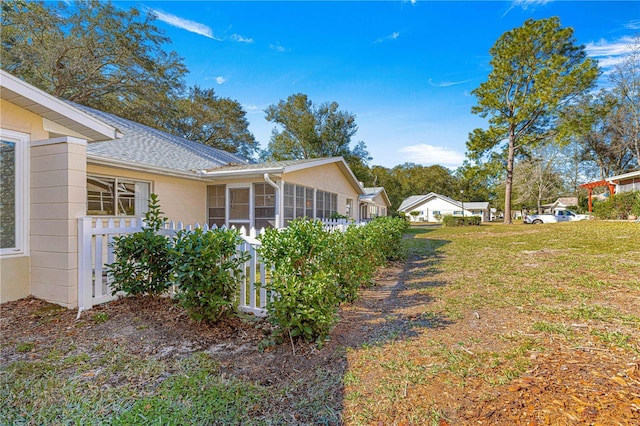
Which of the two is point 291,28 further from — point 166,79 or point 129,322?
point 166,79

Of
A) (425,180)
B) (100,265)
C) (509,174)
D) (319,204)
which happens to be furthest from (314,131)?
(425,180)

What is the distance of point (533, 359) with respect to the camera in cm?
269

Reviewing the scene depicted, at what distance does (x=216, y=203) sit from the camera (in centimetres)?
1055

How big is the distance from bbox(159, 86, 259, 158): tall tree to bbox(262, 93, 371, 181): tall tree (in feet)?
15.1

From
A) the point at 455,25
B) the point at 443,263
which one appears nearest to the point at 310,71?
the point at 455,25

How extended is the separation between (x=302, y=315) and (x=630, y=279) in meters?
5.74

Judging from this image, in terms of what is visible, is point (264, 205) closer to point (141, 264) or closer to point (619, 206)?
point (141, 264)

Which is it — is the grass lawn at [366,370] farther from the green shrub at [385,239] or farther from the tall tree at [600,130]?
the tall tree at [600,130]

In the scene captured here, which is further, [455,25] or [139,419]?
[455,25]

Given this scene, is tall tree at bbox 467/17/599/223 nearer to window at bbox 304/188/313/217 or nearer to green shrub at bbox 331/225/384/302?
window at bbox 304/188/313/217

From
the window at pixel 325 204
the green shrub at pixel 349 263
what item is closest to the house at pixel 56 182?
the green shrub at pixel 349 263

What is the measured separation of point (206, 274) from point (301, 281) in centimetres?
106

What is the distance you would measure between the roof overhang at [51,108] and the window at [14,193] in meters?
0.42

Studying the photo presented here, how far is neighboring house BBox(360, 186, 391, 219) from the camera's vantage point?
23.0 m
